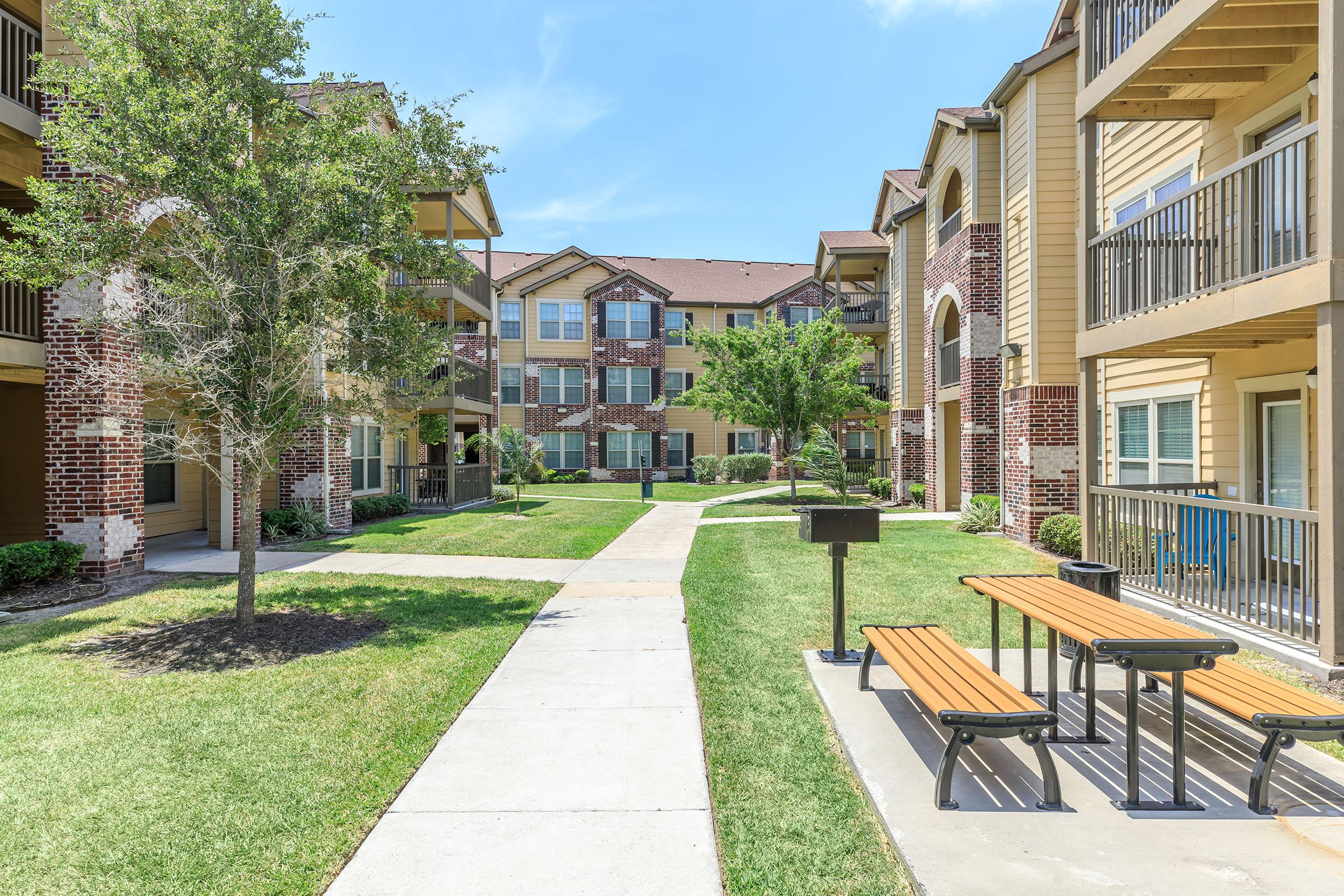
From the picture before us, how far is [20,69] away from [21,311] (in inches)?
135

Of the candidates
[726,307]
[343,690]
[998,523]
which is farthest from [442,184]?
[726,307]

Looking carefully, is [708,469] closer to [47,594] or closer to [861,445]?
[861,445]

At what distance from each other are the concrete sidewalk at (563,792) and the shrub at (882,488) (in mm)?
17565

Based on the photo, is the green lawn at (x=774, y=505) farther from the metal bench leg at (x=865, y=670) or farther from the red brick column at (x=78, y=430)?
the metal bench leg at (x=865, y=670)

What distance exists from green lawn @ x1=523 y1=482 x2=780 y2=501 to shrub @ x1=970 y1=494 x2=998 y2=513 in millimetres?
10709

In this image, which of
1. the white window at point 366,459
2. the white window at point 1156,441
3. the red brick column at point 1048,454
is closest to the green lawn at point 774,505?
the red brick column at point 1048,454

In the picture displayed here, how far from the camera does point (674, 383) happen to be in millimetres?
37594

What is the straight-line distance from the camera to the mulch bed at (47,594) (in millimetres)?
8641

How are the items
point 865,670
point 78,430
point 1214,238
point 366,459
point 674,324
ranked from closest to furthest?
point 865,670 → point 1214,238 → point 78,430 → point 366,459 → point 674,324

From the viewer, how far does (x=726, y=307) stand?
124 feet

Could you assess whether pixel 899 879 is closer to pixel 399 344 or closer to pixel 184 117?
pixel 399 344

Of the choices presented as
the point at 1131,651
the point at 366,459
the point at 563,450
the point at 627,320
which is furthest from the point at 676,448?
the point at 1131,651

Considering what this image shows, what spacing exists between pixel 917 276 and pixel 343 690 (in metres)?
20.0

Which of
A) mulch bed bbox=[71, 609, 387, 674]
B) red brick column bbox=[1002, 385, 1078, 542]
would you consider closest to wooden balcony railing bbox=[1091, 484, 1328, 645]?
red brick column bbox=[1002, 385, 1078, 542]
